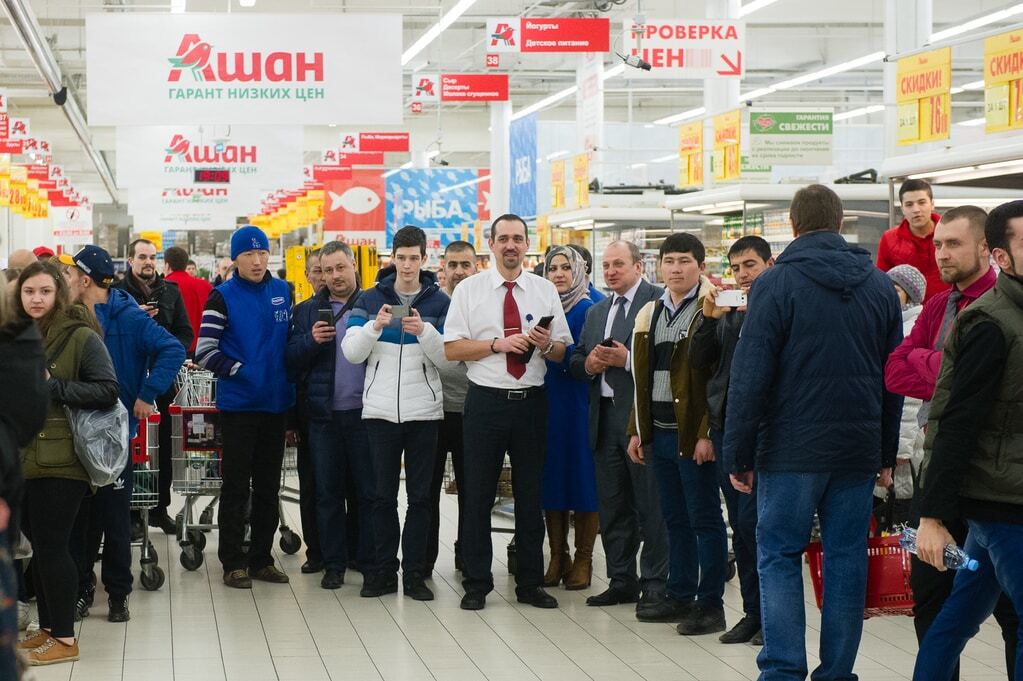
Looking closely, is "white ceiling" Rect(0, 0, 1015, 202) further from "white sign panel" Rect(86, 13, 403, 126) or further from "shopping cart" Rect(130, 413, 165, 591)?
"shopping cart" Rect(130, 413, 165, 591)

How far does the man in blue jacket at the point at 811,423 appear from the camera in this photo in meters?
4.22

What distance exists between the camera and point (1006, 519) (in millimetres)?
3449

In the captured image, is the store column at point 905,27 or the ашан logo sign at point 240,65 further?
the store column at point 905,27

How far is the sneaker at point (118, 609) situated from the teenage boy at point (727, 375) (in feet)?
8.90

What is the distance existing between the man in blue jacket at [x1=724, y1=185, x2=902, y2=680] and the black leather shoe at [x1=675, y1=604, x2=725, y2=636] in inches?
57.9

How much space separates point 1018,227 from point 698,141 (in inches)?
426

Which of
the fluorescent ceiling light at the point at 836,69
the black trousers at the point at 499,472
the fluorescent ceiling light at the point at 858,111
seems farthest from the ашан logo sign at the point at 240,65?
the fluorescent ceiling light at the point at 836,69

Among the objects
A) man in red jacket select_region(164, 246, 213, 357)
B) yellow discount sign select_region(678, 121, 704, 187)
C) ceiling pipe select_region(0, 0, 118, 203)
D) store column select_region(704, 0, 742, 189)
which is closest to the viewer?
man in red jacket select_region(164, 246, 213, 357)

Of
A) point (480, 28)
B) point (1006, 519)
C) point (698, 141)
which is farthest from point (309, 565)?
point (480, 28)

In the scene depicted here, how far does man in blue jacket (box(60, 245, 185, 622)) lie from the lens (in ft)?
19.9

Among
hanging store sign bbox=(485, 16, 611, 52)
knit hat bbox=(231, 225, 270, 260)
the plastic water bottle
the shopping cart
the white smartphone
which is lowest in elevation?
the shopping cart

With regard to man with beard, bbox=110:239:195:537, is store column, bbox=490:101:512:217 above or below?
above

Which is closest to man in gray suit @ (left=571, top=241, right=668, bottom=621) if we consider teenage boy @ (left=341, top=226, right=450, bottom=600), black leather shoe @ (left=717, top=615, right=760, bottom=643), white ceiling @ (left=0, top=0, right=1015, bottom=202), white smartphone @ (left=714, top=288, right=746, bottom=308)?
black leather shoe @ (left=717, top=615, right=760, bottom=643)

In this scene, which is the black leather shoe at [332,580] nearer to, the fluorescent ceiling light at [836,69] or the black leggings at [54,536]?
the black leggings at [54,536]
